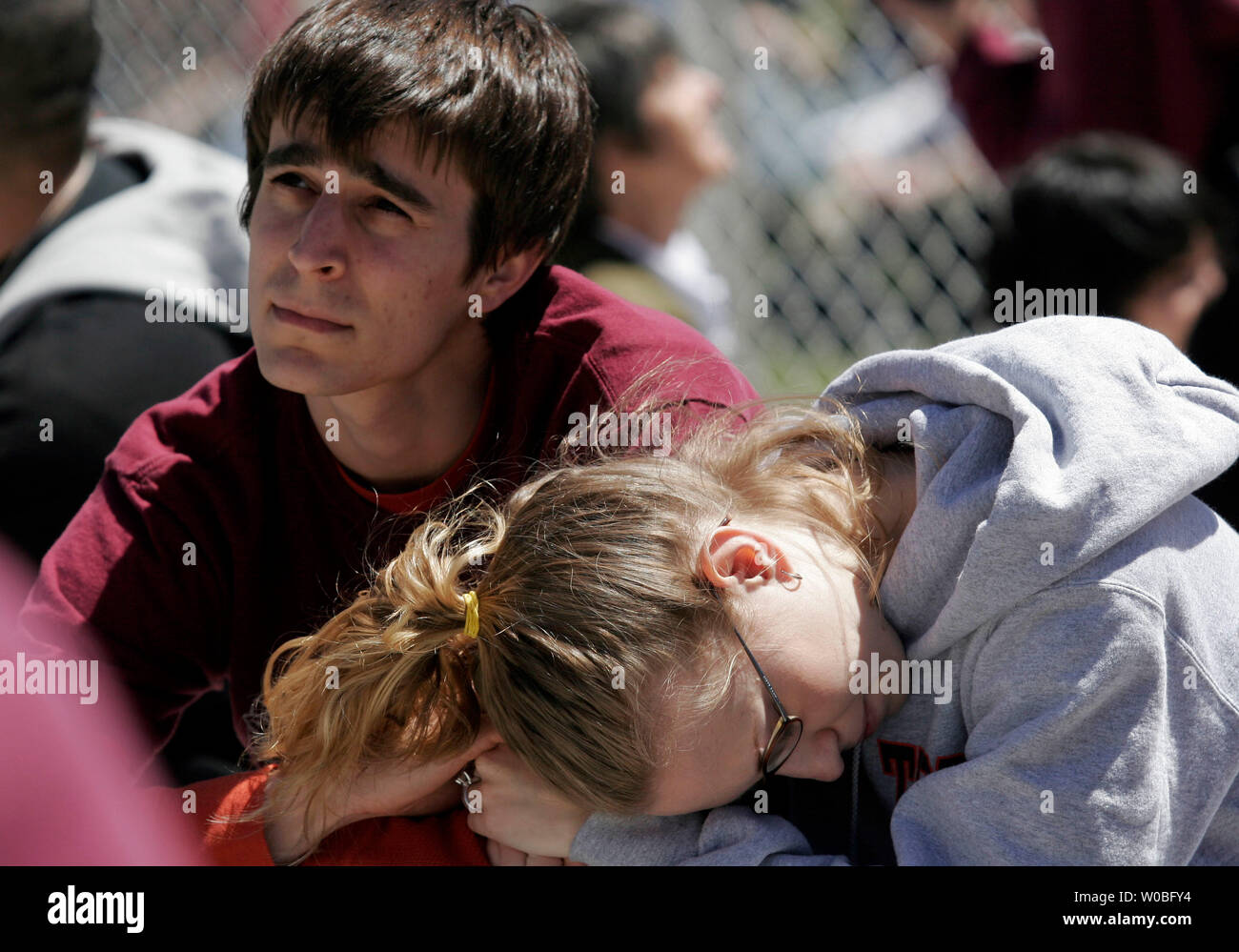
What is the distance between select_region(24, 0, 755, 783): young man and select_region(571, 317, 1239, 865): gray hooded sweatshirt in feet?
1.53

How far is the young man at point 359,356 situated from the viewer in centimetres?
196

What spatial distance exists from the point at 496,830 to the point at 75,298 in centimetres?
132

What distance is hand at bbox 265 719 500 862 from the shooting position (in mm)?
1697

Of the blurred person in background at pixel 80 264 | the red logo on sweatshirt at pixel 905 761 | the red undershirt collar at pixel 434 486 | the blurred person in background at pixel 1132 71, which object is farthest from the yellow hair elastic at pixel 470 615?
the blurred person in background at pixel 1132 71

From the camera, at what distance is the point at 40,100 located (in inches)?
104

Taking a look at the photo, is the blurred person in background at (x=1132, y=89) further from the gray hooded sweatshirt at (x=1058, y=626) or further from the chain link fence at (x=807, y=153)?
the gray hooded sweatshirt at (x=1058, y=626)

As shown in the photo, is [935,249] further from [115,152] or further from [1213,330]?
[115,152]

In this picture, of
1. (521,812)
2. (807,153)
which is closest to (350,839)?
(521,812)

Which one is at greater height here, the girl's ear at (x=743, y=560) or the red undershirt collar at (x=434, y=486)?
the girl's ear at (x=743, y=560)

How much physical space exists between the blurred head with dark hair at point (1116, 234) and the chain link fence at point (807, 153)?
1229 millimetres

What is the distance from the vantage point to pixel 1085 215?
2.90m

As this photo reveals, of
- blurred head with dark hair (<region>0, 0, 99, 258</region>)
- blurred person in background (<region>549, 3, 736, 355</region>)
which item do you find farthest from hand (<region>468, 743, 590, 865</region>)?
blurred person in background (<region>549, 3, 736, 355</region>)

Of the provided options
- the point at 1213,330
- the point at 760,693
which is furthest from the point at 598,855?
the point at 1213,330

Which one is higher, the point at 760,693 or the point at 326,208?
the point at 326,208
